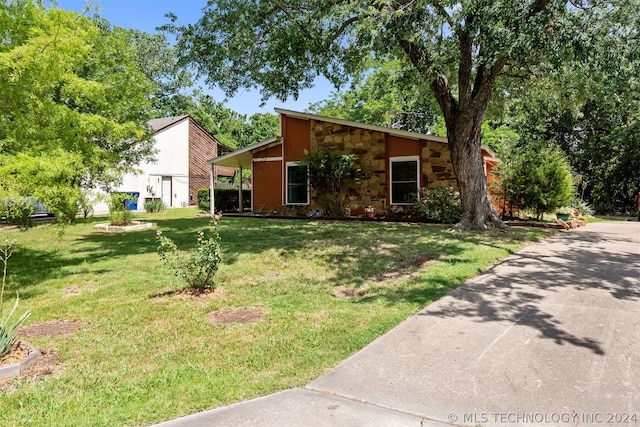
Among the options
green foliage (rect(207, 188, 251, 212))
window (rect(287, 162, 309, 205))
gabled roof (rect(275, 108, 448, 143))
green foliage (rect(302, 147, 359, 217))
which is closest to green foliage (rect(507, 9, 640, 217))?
gabled roof (rect(275, 108, 448, 143))

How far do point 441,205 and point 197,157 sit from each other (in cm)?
2173

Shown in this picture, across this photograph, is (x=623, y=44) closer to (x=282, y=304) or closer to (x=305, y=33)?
(x=305, y=33)

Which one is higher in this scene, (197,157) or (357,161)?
(197,157)

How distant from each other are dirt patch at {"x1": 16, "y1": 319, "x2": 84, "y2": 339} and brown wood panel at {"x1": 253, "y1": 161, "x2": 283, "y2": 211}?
502 inches

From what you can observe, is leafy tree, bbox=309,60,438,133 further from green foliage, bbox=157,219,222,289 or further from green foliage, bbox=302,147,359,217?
green foliage, bbox=157,219,222,289

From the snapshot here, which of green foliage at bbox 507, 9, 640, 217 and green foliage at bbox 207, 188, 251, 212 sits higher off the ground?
green foliage at bbox 507, 9, 640, 217

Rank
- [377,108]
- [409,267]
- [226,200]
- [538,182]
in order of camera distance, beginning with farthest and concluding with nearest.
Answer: [377,108] → [226,200] → [538,182] → [409,267]

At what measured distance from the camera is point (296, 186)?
16.4 meters

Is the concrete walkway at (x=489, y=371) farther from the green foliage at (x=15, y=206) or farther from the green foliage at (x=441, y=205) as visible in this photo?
the green foliage at (x=441, y=205)

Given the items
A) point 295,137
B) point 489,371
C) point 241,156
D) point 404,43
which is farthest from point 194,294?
point 241,156

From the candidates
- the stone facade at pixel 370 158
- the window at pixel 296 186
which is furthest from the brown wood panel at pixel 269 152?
the stone facade at pixel 370 158

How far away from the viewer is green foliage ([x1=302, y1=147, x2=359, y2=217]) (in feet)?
47.2

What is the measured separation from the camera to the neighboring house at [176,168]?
25.4 m

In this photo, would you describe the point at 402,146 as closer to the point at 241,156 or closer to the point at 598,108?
the point at 241,156
